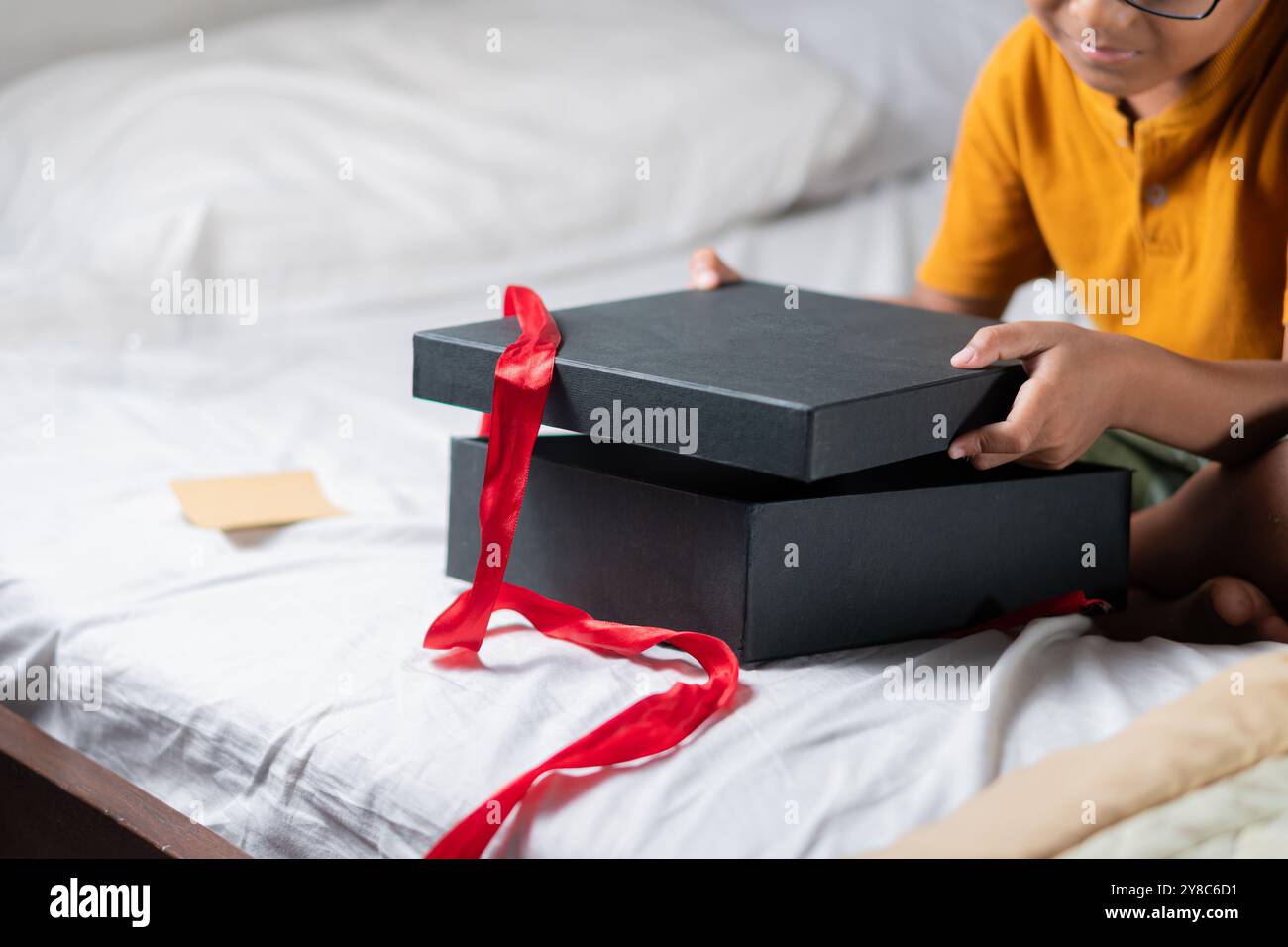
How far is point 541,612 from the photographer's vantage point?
2.31ft

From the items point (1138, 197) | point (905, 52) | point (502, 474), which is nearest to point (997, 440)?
point (502, 474)

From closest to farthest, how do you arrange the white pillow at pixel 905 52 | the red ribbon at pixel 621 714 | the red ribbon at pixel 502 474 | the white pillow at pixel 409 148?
1. the red ribbon at pixel 621 714
2. the red ribbon at pixel 502 474
3. the white pillow at pixel 409 148
4. the white pillow at pixel 905 52

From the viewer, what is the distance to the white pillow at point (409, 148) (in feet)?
4.43

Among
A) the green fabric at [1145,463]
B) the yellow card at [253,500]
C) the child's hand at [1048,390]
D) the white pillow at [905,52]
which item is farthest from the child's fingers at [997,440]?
the white pillow at [905,52]

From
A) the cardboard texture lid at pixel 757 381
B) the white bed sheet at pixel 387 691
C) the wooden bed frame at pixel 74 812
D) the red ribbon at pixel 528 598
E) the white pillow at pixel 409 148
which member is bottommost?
the wooden bed frame at pixel 74 812

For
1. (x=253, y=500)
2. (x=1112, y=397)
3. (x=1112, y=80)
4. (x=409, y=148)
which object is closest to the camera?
(x=1112, y=397)

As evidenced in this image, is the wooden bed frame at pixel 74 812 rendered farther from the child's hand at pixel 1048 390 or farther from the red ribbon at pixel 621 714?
the child's hand at pixel 1048 390

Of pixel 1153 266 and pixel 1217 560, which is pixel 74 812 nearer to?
pixel 1217 560

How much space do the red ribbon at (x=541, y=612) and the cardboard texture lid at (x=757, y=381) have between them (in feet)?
0.05

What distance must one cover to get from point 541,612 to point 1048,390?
28cm

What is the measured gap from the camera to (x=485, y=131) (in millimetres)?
1506

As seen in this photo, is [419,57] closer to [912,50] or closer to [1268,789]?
[912,50]

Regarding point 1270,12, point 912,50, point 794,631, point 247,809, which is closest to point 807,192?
point 912,50

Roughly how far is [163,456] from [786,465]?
0.58 m
